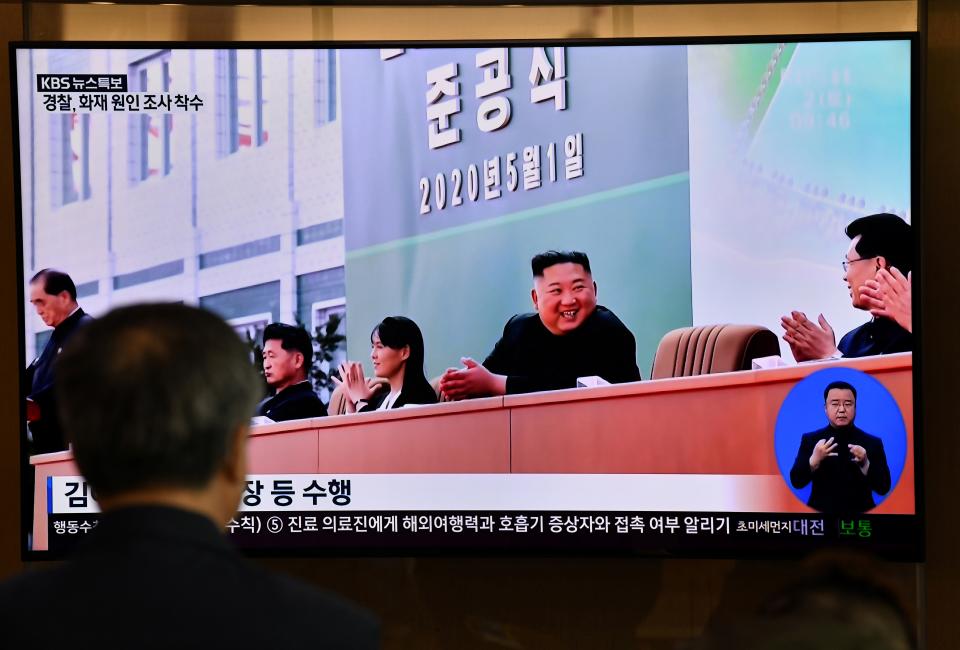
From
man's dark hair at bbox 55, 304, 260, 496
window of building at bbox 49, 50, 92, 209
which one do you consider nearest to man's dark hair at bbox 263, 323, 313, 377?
window of building at bbox 49, 50, 92, 209

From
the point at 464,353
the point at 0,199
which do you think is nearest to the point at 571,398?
the point at 464,353

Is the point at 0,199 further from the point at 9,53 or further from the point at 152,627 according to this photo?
the point at 152,627

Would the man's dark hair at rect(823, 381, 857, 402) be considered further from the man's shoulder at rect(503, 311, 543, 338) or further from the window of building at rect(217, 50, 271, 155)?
the window of building at rect(217, 50, 271, 155)

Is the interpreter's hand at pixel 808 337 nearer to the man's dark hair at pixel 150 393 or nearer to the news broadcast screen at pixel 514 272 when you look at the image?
the news broadcast screen at pixel 514 272

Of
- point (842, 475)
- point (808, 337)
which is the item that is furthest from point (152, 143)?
point (842, 475)

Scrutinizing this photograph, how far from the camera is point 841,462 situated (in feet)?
9.19

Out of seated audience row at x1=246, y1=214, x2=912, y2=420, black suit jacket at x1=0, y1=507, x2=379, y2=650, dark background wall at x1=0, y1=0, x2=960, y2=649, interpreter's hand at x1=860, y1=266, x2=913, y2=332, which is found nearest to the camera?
black suit jacket at x1=0, y1=507, x2=379, y2=650

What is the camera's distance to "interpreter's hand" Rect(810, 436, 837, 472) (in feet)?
9.18

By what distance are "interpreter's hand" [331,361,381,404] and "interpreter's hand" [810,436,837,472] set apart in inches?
45.8

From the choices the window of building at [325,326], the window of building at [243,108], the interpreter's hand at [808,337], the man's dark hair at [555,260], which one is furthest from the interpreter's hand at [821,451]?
the window of building at [243,108]

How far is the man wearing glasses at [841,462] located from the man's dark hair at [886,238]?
35 cm

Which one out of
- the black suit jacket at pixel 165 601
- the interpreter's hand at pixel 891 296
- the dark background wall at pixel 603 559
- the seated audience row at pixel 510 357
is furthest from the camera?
the dark background wall at pixel 603 559

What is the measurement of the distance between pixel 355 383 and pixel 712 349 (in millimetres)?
961

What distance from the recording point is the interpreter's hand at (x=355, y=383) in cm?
293
